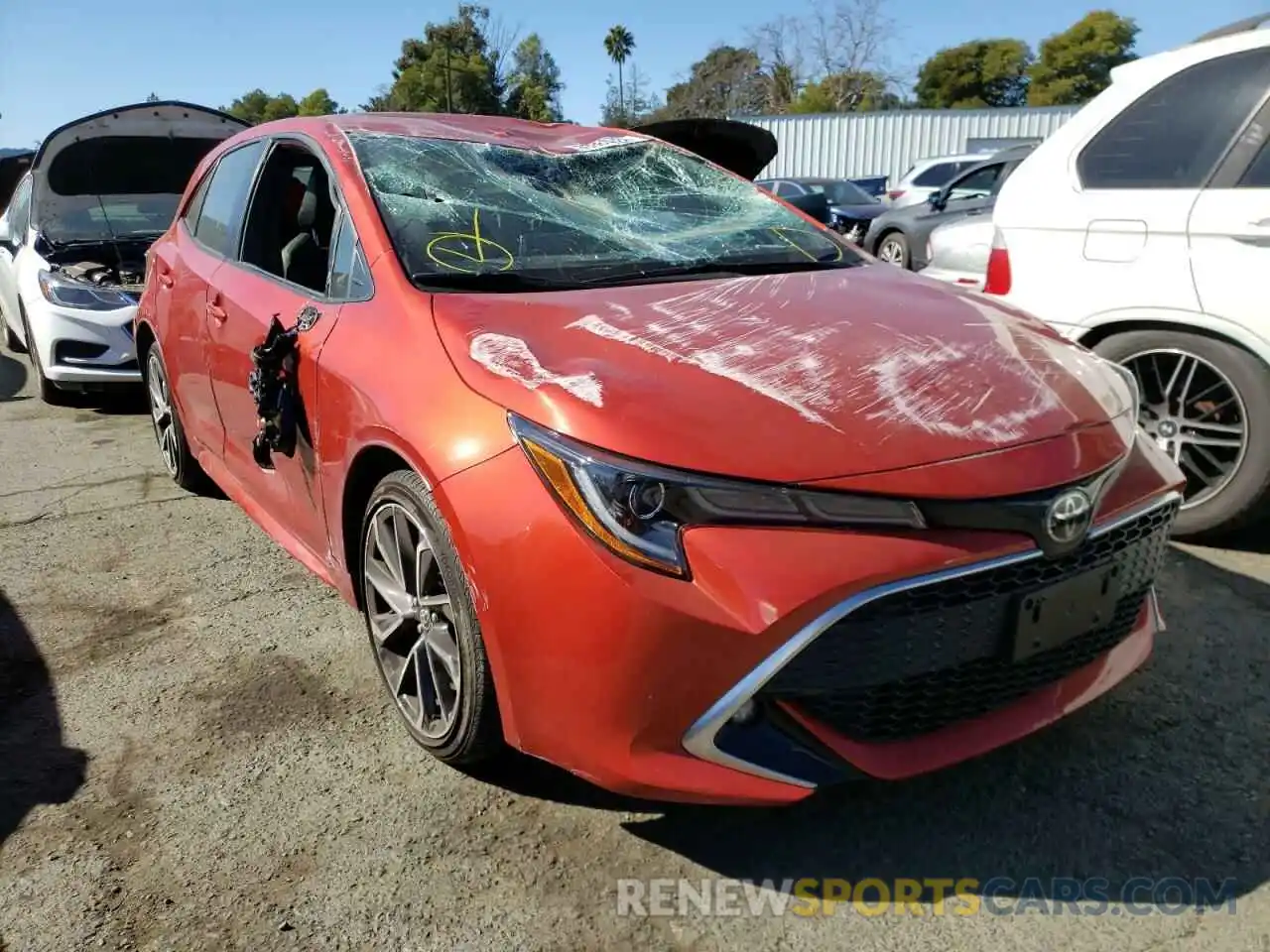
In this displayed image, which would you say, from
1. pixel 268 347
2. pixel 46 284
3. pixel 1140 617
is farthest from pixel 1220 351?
pixel 46 284

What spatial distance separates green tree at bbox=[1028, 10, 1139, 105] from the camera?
2184 inches

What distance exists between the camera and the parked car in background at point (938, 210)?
9883 millimetres

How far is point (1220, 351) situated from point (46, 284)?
6.21 metres

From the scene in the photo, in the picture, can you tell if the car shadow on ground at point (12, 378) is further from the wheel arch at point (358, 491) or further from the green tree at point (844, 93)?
the green tree at point (844, 93)

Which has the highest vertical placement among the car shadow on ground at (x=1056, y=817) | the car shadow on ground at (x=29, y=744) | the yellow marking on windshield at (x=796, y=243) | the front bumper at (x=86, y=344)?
the yellow marking on windshield at (x=796, y=243)

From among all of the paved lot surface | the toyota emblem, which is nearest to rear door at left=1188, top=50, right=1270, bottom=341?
the paved lot surface

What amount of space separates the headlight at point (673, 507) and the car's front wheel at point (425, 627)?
38cm

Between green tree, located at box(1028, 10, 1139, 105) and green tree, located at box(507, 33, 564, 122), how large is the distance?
2866 cm

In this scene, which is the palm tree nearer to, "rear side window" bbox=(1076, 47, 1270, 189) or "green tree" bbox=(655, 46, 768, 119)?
"green tree" bbox=(655, 46, 768, 119)

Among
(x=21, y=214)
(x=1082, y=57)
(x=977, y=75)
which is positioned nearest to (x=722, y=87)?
(x=977, y=75)

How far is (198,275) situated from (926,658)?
298cm

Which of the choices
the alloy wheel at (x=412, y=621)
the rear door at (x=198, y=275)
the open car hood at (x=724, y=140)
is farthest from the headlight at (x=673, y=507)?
the open car hood at (x=724, y=140)

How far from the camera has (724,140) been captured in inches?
231

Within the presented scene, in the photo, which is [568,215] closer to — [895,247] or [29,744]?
[29,744]
